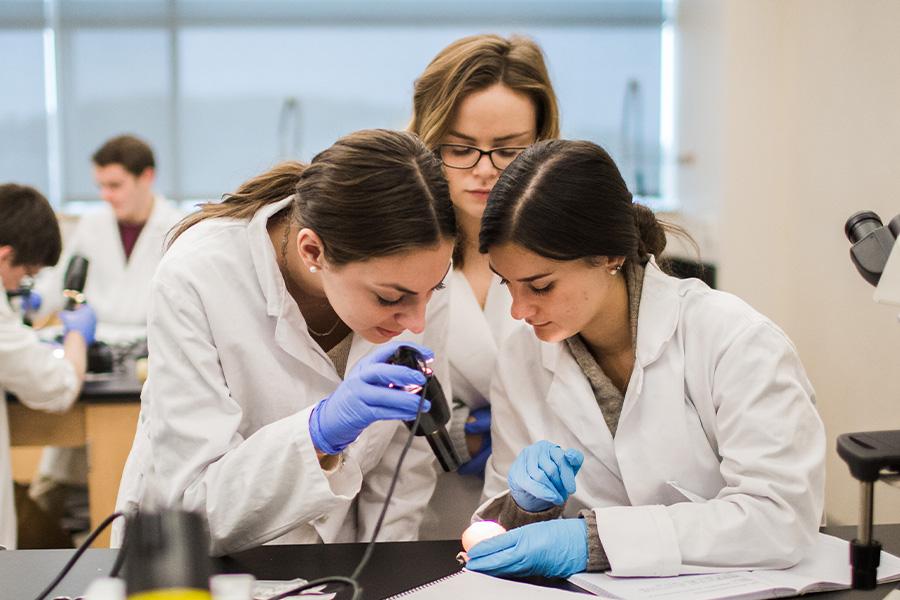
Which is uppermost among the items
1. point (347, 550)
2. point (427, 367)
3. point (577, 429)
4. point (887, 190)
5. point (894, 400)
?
point (887, 190)

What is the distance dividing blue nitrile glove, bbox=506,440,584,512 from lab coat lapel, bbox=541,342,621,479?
0.40 feet

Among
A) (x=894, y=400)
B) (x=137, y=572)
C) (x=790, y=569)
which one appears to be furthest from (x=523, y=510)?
(x=894, y=400)

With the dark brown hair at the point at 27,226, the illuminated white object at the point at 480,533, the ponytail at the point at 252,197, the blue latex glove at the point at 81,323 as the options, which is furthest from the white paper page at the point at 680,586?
the blue latex glove at the point at 81,323

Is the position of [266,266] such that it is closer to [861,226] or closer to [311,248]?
[311,248]

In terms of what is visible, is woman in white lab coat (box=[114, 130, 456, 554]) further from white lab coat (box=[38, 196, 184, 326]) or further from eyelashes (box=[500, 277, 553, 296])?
white lab coat (box=[38, 196, 184, 326])

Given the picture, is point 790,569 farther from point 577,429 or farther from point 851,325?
point 851,325

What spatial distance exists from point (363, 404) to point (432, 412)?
0.44ft

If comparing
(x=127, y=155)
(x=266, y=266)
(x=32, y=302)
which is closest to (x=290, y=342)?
(x=266, y=266)

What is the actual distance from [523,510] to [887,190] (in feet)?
6.47

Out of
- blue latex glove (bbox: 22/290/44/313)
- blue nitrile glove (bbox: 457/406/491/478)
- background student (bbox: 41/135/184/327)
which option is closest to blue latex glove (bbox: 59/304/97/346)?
blue latex glove (bbox: 22/290/44/313)

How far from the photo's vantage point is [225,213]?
160 cm

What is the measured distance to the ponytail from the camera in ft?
5.24

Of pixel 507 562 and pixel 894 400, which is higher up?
pixel 507 562

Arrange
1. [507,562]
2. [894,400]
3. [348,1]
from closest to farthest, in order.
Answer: [507,562]
[894,400]
[348,1]
